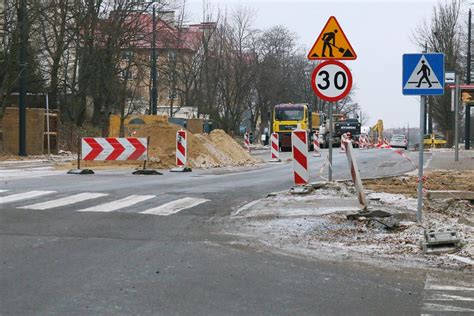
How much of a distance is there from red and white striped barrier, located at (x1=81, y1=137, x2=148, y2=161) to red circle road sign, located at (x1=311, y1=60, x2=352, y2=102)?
31.7ft

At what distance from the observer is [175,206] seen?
40.6ft

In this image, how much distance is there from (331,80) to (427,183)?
196 inches

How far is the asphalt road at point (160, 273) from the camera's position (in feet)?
18.9

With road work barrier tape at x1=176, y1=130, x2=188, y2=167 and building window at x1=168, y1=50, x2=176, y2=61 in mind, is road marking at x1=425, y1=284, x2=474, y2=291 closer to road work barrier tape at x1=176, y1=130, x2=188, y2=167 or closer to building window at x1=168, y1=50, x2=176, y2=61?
road work barrier tape at x1=176, y1=130, x2=188, y2=167

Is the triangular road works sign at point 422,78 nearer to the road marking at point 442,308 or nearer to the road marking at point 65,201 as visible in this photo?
the road marking at point 442,308

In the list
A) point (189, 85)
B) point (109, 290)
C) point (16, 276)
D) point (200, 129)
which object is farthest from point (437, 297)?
point (189, 85)

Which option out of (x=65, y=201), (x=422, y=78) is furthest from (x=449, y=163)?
(x=65, y=201)

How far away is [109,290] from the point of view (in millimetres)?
6219

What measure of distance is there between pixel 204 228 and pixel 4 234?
2.93 metres

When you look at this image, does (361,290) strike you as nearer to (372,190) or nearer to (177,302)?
(177,302)

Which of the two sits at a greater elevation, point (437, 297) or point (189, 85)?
point (189, 85)

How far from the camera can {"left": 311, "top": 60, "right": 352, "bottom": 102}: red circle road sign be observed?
1228 cm

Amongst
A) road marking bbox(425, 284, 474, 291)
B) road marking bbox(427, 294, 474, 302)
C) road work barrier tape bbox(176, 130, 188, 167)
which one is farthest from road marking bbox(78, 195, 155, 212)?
road work barrier tape bbox(176, 130, 188, 167)

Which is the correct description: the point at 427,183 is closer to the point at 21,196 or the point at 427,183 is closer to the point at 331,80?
the point at 331,80
